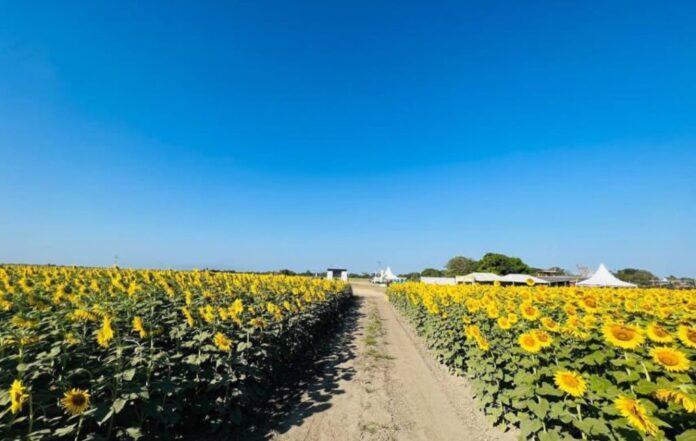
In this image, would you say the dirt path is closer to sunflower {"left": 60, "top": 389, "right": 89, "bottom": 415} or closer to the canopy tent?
sunflower {"left": 60, "top": 389, "right": 89, "bottom": 415}

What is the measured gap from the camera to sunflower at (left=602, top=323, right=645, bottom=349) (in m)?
2.55

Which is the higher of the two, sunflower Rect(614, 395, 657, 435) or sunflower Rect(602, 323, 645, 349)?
sunflower Rect(602, 323, 645, 349)

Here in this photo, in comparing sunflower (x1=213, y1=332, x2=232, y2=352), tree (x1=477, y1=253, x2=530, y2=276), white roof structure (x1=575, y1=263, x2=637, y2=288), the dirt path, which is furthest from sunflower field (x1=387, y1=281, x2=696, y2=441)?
tree (x1=477, y1=253, x2=530, y2=276)

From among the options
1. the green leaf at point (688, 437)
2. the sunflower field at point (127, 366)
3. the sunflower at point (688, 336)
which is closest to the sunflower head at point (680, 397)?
the green leaf at point (688, 437)

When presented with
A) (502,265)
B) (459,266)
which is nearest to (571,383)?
(502,265)

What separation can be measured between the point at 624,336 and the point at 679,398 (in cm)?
84

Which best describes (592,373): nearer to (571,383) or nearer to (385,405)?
(571,383)

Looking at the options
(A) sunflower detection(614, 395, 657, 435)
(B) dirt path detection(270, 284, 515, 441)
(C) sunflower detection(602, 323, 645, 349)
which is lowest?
(B) dirt path detection(270, 284, 515, 441)

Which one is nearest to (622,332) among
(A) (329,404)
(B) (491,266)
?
(A) (329,404)

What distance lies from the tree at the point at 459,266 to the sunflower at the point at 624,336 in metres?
79.0

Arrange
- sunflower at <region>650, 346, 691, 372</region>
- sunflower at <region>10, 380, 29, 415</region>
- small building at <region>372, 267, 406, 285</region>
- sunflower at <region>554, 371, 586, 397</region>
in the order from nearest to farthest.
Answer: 1. sunflower at <region>10, 380, 29, 415</region>
2. sunflower at <region>650, 346, 691, 372</region>
3. sunflower at <region>554, 371, 586, 397</region>
4. small building at <region>372, 267, 406, 285</region>

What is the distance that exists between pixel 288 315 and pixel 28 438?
4.85 metres

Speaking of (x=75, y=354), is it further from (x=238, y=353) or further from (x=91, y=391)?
(x=238, y=353)

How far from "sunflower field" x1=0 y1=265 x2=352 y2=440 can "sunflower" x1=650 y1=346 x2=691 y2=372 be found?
4144mm
